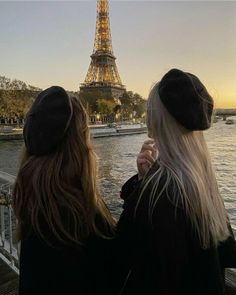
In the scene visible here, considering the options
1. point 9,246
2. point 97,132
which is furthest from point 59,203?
point 97,132

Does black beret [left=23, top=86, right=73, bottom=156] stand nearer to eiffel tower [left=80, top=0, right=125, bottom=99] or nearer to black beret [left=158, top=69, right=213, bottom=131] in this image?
black beret [left=158, top=69, right=213, bottom=131]

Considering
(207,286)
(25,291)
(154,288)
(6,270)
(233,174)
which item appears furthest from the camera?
(233,174)

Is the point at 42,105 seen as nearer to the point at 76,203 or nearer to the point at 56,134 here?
the point at 56,134

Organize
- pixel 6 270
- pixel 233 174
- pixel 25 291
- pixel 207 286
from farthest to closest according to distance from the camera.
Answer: pixel 233 174 → pixel 6 270 → pixel 25 291 → pixel 207 286

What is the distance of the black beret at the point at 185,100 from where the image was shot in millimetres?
1608

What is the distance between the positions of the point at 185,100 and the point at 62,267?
3.49 ft

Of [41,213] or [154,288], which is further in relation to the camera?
[41,213]

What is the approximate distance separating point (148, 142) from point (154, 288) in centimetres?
80

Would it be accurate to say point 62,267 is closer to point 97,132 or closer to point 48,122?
point 48,122

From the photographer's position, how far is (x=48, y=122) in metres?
1.77

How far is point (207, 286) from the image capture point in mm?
1621

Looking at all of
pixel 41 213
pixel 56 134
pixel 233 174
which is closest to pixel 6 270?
pixel 41 213

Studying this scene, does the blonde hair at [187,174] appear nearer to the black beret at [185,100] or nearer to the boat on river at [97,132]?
the black beret at [185,100]

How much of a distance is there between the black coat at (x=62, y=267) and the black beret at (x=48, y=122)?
17.7 inches
